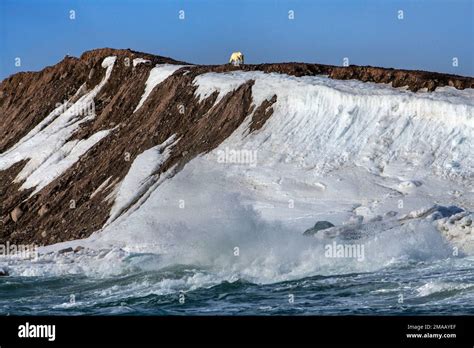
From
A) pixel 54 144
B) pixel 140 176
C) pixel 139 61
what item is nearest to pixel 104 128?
pixel 54 144

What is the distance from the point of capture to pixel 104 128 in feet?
179

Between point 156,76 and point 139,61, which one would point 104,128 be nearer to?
point 156,76

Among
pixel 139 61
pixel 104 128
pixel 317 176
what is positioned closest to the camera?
pixel 317 176

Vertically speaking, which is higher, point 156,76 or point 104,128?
point 156,76

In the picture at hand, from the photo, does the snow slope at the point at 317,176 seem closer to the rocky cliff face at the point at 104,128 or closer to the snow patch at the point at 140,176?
the snow patch at the point at 140,176

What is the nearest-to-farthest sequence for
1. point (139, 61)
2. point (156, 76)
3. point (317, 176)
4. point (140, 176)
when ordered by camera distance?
1. point (317, 176)
2. point (140, 176)
3. point (156, 76)
4. point (139, 61)

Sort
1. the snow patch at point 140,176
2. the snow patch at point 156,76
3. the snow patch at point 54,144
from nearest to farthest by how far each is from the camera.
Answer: the snow patch at point 140,176 → the snow patch at point 54,144 → the snow patch at point 156,76

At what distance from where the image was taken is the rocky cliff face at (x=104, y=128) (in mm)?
46844

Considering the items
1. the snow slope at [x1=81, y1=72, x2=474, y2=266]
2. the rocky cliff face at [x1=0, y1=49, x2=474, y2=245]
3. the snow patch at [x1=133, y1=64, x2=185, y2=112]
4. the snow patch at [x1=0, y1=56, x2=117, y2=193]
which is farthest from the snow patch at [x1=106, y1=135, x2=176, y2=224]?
the snow patch at [x1=133, y1=64, x2=185, y2=112]

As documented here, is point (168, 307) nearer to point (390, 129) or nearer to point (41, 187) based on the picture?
point (390, 129)

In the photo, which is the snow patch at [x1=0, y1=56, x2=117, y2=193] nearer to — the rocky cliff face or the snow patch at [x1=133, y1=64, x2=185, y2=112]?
the rocky cliff face

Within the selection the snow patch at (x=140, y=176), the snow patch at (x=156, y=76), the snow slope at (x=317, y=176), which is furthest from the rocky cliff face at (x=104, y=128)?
the snow slope at (x=317, y=176)

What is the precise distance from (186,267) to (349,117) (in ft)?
38.8
